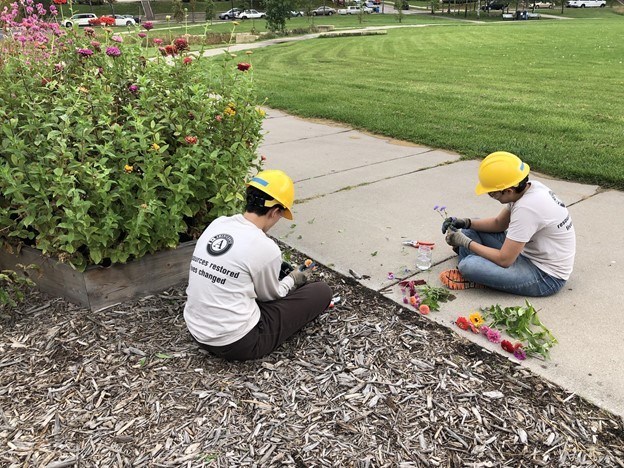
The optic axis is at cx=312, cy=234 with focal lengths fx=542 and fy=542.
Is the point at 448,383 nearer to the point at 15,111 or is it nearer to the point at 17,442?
the point at 17,442

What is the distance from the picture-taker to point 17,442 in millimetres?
2381

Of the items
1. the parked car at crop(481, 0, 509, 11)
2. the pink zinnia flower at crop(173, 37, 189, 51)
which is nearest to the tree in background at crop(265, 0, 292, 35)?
the pink zinnia flower at crop(173, 37, 189, 51)

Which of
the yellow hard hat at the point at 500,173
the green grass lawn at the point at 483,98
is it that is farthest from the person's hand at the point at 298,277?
the green grass lawn at the point at 483,98

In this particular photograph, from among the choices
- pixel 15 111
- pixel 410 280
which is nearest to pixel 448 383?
pixel 410 280

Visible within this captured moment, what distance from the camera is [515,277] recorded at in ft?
11.1

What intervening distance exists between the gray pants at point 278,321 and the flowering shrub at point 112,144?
833 millimetres

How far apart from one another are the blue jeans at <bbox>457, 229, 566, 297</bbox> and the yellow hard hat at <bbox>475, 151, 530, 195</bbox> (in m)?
0.49

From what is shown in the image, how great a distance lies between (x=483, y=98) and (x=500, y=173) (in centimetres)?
712

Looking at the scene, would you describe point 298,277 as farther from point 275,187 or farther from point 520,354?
point 520,354

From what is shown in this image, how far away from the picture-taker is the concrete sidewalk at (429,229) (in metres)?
2.88

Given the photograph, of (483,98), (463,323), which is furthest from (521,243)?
(483,98)

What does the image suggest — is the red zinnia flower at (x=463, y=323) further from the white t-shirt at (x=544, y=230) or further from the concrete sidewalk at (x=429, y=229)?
the white t-shirt at (x=544, y=230)

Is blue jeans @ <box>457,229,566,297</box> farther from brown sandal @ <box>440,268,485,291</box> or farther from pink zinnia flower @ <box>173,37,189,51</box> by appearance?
pink zinnia flower @ <box>173,37,189,51</box>

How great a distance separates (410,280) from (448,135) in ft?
13.5
